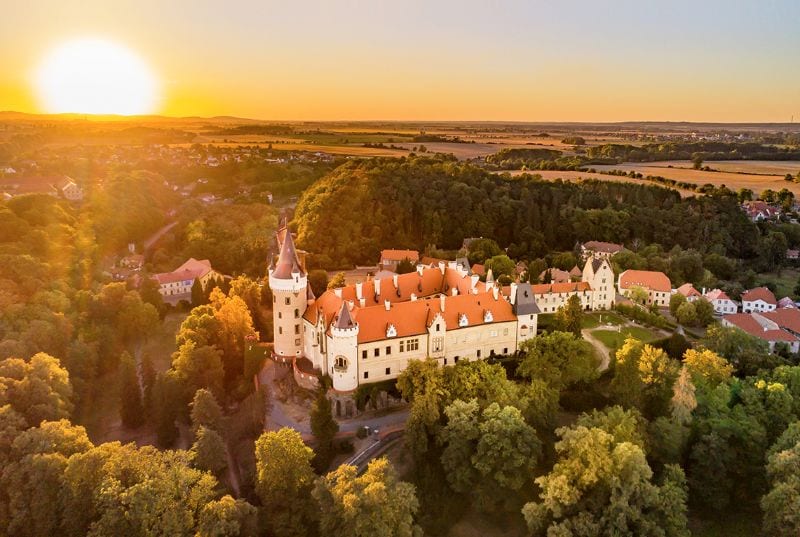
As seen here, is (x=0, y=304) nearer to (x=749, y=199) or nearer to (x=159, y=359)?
(x=159, y=359)

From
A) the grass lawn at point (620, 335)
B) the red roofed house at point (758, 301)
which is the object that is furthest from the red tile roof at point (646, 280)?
the grass lawn at point (620, 335)

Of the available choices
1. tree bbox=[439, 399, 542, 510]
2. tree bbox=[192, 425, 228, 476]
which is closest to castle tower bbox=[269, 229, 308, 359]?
tree bbox=[192, 425, 228, 476]

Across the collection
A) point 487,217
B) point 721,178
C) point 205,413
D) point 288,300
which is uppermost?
point 721,178

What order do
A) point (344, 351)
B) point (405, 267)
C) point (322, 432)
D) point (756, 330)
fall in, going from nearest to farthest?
1. point (322, 432)
2. point (344, 351)
3. point (756, 330)
4. point (405, 267)

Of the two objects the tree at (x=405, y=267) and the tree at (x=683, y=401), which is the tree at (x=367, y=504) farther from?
the tree at (x=405, y=267)

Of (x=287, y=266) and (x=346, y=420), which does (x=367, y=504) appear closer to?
(x=346, y=420)

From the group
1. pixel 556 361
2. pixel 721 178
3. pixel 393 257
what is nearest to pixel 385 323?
pixel 556 361

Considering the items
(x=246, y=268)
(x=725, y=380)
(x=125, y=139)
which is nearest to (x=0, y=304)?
(x=246, y=268)
